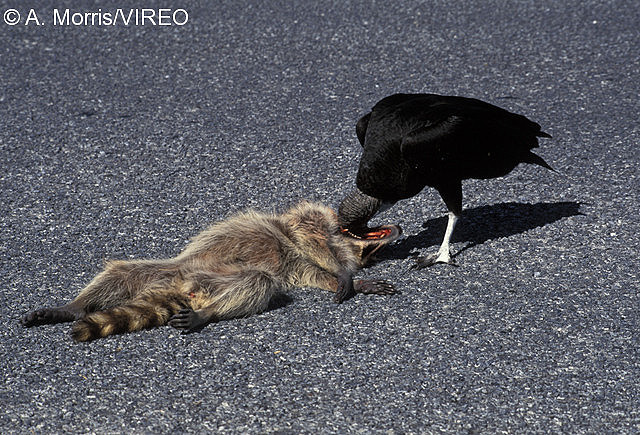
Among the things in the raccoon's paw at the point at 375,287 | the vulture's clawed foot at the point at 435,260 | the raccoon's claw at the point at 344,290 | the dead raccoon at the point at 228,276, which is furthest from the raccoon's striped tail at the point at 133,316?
the vulture's clawed foot at the point at 435,260

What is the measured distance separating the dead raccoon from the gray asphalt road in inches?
3.3

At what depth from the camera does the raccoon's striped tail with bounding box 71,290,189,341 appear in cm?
399

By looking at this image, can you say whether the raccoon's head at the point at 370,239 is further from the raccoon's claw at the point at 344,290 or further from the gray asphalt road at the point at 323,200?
the raccoon's claw at the point at 344,290

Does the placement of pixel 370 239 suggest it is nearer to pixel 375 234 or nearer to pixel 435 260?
pixel 375 234

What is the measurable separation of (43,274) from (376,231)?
1929mm

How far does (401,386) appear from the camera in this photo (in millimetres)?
3662

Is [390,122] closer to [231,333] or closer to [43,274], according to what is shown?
[231,333]

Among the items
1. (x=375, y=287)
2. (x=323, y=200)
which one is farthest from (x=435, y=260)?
(x=323, y=200)

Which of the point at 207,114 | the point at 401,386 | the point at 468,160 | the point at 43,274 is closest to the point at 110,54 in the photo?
the point at 207,114

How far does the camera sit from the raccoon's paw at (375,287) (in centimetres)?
451

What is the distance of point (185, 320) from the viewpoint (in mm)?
4074

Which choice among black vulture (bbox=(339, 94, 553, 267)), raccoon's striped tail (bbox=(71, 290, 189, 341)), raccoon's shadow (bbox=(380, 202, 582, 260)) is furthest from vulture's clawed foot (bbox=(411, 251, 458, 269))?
raccoon's striped tail (bbox=(71, 290, 189, 341))

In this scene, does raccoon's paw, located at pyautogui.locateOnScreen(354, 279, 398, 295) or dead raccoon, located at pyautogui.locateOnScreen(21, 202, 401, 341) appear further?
raccoon's paw, located at pyautogui.locateOnScreen(354, 279, 398, 295)

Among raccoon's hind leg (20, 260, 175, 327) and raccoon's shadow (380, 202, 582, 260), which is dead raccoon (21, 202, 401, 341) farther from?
raccoon's shadow (380, 202, 582, 260)
